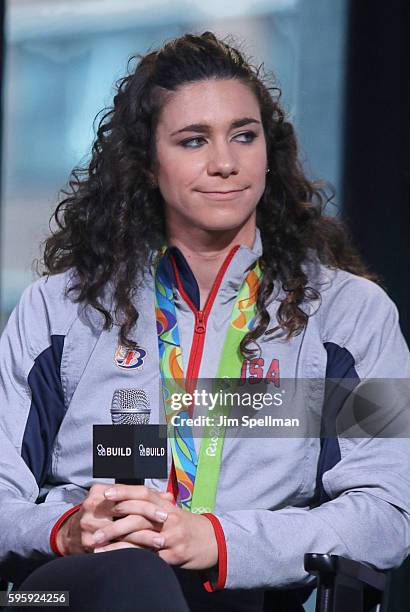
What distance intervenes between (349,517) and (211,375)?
429 millimetres

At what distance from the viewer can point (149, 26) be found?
3373mm

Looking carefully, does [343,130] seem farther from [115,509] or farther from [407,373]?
[115,509]

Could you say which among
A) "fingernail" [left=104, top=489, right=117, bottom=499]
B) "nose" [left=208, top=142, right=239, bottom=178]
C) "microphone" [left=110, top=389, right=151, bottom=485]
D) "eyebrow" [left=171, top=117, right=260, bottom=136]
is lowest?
"fingernail" [left=104, top=489, right=117, bottom=499]

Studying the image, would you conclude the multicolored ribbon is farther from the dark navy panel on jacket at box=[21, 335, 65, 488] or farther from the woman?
the dark navy panel on jacket at box=[21, 335, 65, 488]

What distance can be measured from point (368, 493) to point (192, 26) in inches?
73.1

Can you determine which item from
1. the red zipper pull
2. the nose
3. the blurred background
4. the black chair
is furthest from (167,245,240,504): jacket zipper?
the blurred background

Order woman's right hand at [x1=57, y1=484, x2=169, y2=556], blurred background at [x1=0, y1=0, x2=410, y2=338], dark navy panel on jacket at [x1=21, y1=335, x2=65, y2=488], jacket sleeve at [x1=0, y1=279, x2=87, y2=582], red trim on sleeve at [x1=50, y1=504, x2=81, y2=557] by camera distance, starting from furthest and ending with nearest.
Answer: blurred background at [x1=0, y1=0, x2=410, y2=338] → dark navy panel on jacket at [x1=21, y1=335, x2=65, y2=488] → jacket sleeve at [x1=0, y1=279, x2=87, y2=582] → red trim on sleeve at [x1=50, y1=504, x2=81, y2=557] → woman's right hand at [x1=57, y1=484, x2=169, y2=556]

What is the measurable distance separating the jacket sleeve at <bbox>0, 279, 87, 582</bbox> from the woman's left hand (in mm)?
249

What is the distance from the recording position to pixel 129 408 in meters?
1.83

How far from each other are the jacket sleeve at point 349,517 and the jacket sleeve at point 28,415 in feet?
1.20

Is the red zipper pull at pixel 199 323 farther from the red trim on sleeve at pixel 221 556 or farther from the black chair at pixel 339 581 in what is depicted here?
the black chair at pixel 339 581

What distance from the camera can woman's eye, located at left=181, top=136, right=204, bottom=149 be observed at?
226 cm

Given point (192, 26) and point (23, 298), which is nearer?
point (23, 298)

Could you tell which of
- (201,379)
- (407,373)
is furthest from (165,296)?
(407,373)
